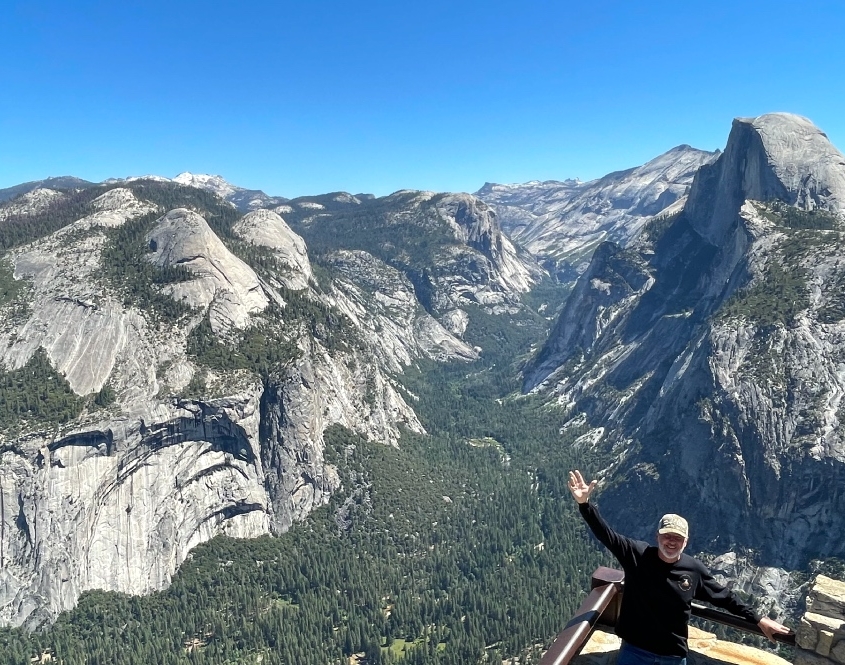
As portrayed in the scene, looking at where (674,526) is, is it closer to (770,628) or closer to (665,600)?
(665,600)

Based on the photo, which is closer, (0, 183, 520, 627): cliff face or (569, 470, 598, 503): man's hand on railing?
(569, 470, 598, 503): man's hand on railing

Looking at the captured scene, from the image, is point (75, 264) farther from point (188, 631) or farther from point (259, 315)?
point (188, 631)

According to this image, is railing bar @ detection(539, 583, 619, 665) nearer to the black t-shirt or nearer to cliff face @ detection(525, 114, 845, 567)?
the black t-shirt

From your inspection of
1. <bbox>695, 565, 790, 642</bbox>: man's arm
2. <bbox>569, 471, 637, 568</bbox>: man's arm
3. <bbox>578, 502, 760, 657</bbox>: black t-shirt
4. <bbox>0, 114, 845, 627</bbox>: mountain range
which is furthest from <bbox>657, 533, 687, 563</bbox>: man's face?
<bbox>0, 114, 845, 627</bbox>: mountain range

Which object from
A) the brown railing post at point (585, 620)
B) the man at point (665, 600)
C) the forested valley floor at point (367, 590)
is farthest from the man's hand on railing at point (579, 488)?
the forested valley floor at point (367, 590)

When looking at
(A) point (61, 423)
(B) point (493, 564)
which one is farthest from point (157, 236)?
(B) point (493, 564)

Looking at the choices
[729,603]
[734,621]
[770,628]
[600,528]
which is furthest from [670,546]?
[770,628]
